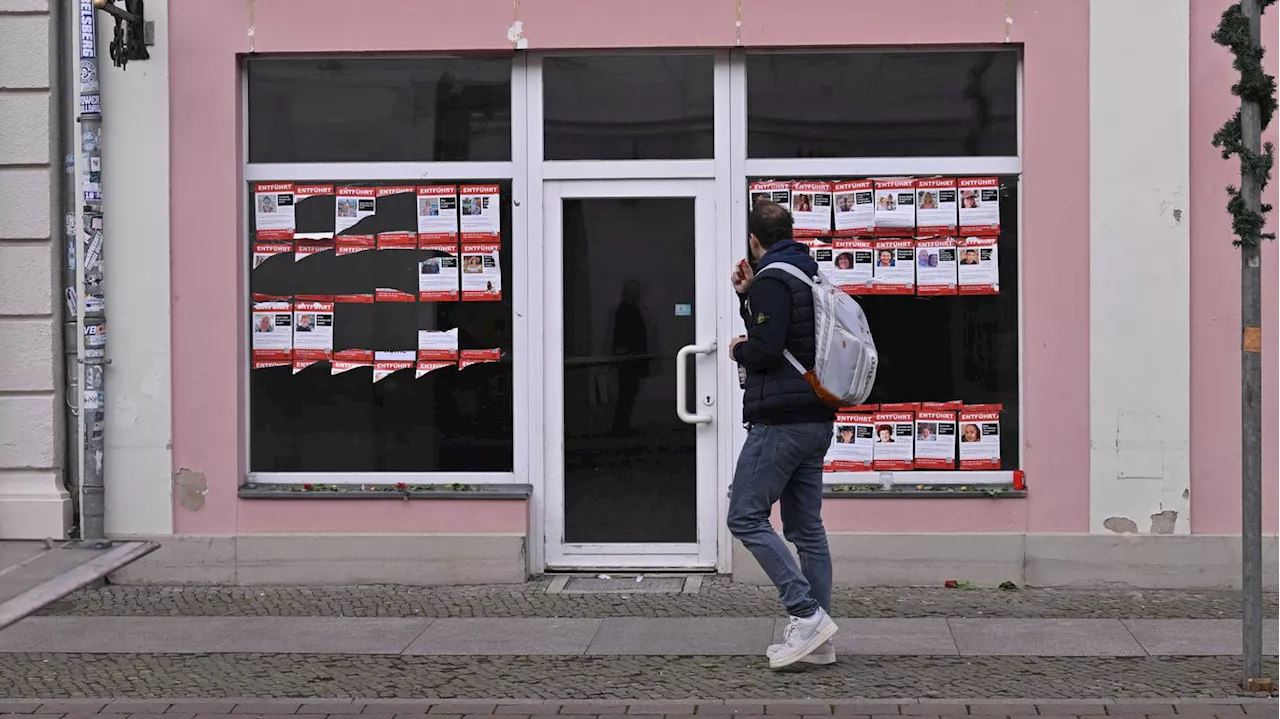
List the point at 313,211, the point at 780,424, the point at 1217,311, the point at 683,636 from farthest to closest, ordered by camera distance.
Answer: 1. the point at 313,211
2. the point at 1217,311
3. the point at 683,636
4. the point at 780,424

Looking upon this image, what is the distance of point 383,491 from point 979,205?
12.2 feet

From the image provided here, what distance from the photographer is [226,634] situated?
25.0 feet

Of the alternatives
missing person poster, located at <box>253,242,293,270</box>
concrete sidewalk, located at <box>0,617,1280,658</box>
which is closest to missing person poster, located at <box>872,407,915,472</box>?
concrete sidewalk, located at <box>0,617,1280,658</box>

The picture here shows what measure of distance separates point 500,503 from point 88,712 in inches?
117

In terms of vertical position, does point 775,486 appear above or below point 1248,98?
below

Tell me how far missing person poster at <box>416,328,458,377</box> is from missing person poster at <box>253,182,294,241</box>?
99 cm

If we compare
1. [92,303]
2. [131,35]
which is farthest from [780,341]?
[131,35]

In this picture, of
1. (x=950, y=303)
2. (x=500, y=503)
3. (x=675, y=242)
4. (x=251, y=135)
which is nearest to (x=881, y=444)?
(x=950, y=303)

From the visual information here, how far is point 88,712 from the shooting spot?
20.4ft

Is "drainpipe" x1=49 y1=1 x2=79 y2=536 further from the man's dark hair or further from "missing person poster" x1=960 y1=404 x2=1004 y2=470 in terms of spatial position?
"missing person poster" x1=960 y1=404 x2=1004 y2=470

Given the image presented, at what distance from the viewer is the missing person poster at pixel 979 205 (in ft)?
28.7

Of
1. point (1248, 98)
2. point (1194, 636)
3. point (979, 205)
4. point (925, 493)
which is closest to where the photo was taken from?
point (1248, 98)

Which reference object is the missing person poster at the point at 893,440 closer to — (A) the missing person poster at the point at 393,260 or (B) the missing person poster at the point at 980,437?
(B) the missing person poster at the point at 980,437

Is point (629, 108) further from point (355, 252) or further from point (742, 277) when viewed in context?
point (742, 277)
